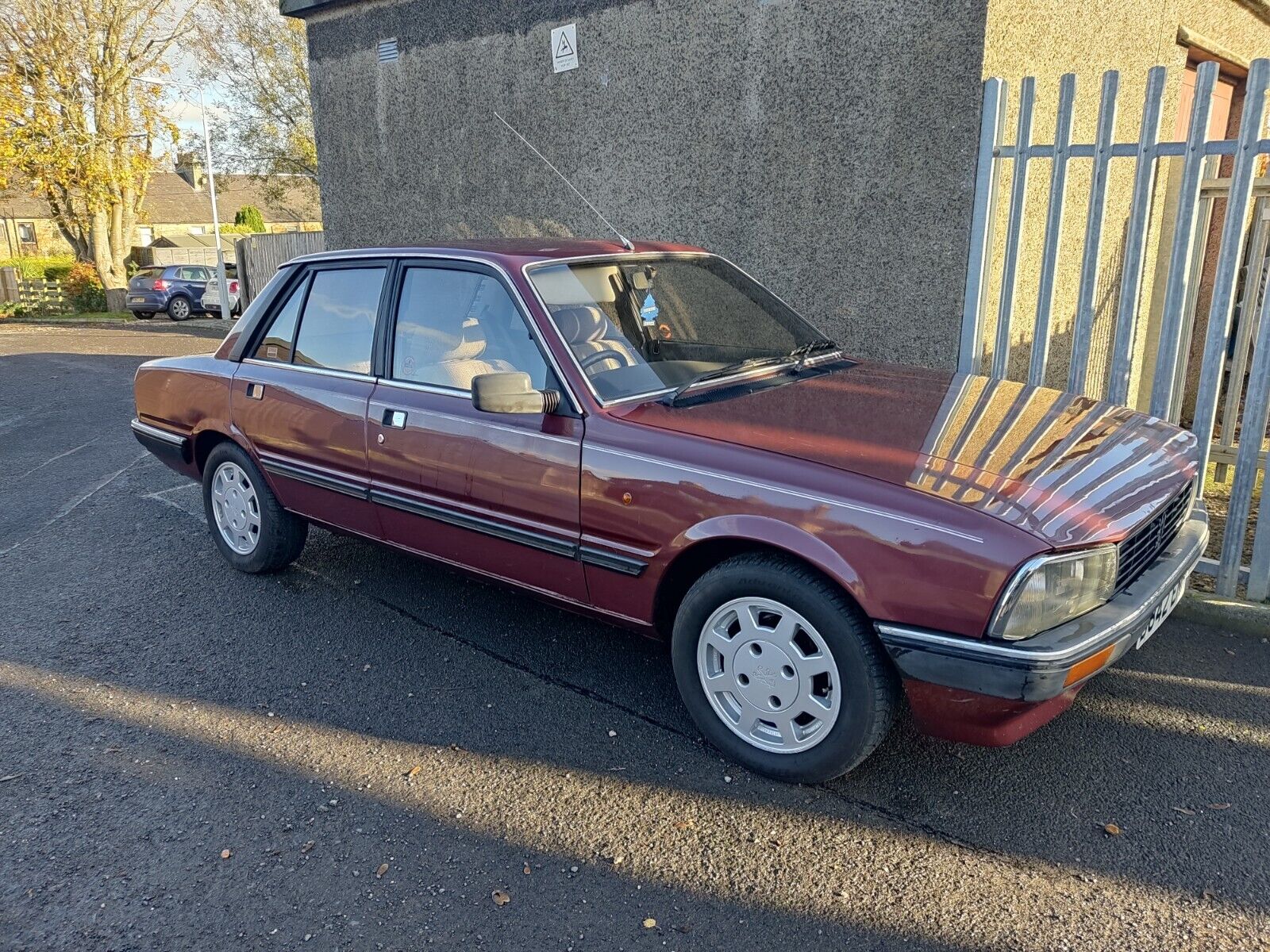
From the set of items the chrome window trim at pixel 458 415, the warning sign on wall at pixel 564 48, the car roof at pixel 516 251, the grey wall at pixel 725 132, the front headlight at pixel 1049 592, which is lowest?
the front headlight at pixel 1049 592

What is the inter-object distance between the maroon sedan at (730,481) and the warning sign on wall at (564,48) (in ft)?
12.3

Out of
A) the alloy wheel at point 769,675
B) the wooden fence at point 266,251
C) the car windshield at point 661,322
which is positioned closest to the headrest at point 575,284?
the car windshield at point 661,322

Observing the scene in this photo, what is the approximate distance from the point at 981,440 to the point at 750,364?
104 centimetres

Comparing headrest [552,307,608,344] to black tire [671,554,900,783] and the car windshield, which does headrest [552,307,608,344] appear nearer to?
the car windshield

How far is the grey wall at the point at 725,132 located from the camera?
5785 mm

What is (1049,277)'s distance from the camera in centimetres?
470

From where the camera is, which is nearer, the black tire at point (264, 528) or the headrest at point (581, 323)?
the headrest at point (581, 323)

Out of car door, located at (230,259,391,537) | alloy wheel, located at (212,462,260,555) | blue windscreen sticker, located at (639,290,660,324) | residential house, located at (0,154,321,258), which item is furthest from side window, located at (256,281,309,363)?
residential house, located at (0,154,321,258)

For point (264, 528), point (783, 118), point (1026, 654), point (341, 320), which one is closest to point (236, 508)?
point (264, 528)

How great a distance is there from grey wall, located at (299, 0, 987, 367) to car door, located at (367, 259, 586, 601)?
913mm

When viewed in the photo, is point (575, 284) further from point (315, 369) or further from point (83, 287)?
point (83, 287)

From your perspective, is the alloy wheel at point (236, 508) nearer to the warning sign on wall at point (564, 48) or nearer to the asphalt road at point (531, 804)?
the asphalt road at point (531, 804)

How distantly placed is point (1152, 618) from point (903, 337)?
3.25m

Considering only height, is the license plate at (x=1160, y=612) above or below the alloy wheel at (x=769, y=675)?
above
